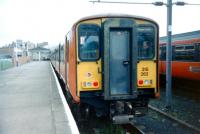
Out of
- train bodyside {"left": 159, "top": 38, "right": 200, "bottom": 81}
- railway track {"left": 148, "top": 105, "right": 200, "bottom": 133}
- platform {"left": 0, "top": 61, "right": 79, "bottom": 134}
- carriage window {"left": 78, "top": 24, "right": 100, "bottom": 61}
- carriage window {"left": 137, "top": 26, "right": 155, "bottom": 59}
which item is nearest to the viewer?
platform {"left": 0, "top": 61, "right": 79, "bottom": 134}

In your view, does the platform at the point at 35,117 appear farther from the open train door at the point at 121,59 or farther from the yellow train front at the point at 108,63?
the open train door at the point at 121,59

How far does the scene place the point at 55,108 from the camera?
10.5 metres

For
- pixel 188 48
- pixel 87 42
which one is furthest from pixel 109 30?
pixel 188 48

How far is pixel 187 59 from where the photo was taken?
17109 millimetres

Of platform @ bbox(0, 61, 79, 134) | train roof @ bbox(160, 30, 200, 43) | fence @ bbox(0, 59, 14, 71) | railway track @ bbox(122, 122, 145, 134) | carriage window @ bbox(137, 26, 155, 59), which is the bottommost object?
railway track @ bbox(122, 122, 145, 134)

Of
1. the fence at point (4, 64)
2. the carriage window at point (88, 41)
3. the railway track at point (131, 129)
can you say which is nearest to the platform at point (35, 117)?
the carriage window at point (88, 41)

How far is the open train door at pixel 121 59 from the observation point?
9.27 m

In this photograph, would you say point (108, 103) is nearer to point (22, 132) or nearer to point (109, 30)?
point (109, 30)

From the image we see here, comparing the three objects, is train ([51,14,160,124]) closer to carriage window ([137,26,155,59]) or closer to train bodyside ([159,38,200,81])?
carriage window ([137,26,155,59])

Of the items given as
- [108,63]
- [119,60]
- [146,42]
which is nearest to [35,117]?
[108,63]

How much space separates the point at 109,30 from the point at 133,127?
2.90 m

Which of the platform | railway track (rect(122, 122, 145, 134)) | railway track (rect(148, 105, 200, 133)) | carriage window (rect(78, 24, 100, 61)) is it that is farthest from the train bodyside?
carriage window (rect(78, 24, 100, 61))

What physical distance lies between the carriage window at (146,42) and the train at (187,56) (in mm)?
6668

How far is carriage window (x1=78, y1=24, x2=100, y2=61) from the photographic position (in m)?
9.49
